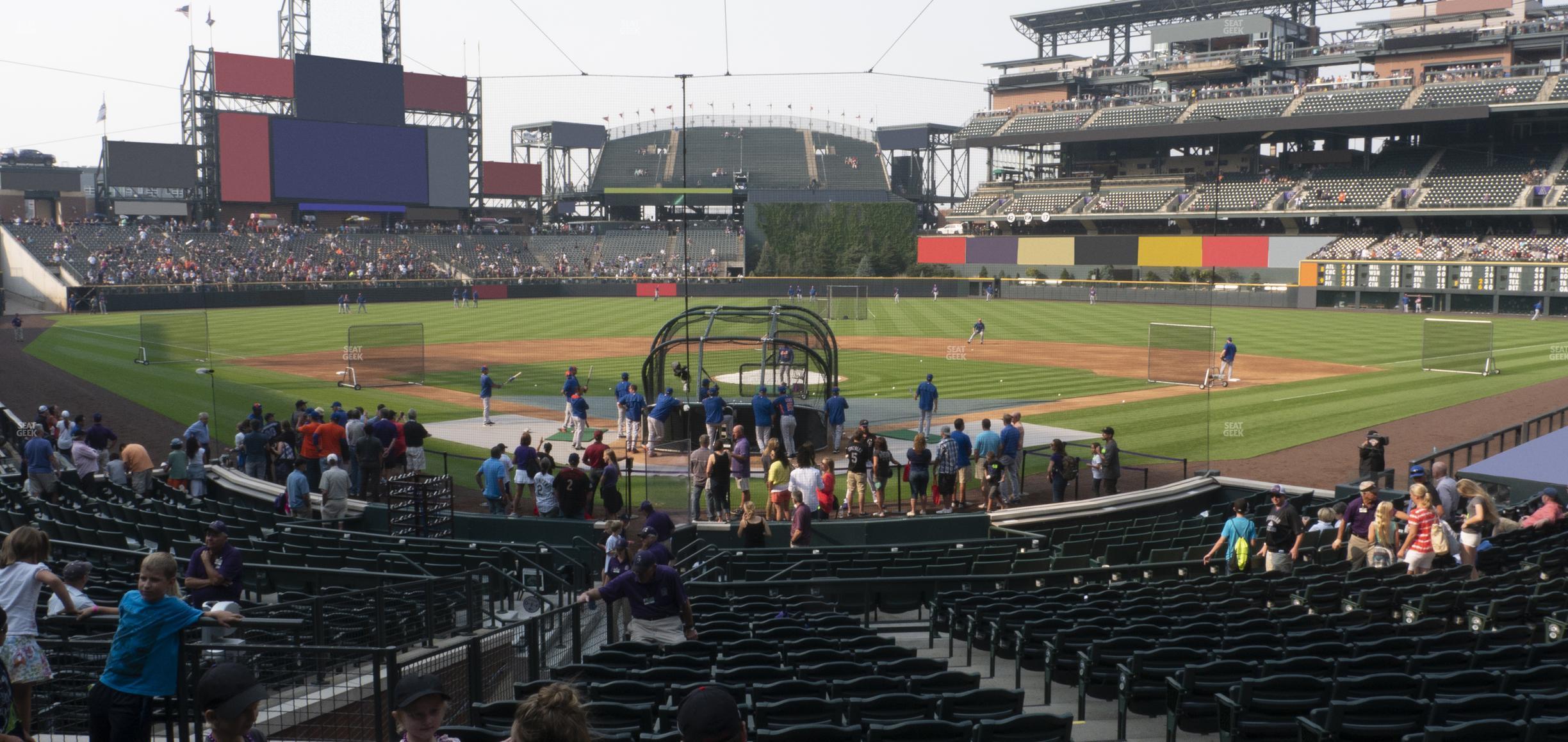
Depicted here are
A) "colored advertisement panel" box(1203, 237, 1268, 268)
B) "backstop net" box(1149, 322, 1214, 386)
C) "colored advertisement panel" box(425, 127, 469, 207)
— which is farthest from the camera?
"colored advertisement panel" box(425, 127, 469, 207)

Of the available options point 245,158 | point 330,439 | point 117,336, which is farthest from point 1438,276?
point 245,158

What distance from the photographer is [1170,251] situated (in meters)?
72.2

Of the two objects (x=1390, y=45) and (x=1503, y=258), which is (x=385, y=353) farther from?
(x=1390, y=45)

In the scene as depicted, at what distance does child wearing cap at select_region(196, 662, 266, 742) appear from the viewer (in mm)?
4188

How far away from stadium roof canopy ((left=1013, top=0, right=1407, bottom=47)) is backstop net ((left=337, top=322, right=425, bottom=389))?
2651 inches

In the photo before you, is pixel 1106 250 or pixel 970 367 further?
pixel 1106 250

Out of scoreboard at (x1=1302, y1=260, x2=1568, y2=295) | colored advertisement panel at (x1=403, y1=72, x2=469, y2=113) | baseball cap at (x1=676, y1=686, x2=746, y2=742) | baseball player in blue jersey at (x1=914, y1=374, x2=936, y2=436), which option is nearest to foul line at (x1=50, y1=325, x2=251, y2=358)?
baseball player in blue jersey at (x1=914, y1=374, x2=936, y2=436)

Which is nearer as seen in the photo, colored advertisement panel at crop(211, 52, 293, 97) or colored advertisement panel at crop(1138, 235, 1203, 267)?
colored advertisement panel at crop(1138, 235, 1203, 267)

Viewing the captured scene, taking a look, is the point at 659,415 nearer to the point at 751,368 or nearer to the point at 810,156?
the point at 751,368

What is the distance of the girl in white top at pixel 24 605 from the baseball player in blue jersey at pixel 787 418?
15.0 meters

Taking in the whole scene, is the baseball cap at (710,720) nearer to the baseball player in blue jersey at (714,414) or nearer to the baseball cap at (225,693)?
the baseball cap at (225,693)

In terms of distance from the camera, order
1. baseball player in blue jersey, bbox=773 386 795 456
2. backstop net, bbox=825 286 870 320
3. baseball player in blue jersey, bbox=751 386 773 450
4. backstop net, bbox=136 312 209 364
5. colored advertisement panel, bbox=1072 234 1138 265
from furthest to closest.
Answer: colored advertisement panel, bbox=1072 234 1138 265
backstop net, bbox=825 286 870 320
backstop net, bbox=136 312 209 364
baseball player in blue jersey, bbox=773 386 795 456
baseball player in blue jersey, bbox=751 386 773 450

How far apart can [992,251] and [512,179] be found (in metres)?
45.0

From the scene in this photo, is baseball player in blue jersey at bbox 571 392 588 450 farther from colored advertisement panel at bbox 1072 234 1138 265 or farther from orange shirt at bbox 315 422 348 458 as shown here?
colored advertisement panel at bbox 1072 234 1138 265
